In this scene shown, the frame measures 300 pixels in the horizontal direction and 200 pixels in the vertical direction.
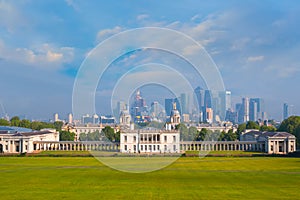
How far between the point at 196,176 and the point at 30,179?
1401 cm

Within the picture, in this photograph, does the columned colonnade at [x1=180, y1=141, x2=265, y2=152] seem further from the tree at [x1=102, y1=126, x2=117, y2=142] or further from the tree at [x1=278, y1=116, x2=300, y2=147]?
the tree at [x1=102, y1=126, x2=117, y2=142]

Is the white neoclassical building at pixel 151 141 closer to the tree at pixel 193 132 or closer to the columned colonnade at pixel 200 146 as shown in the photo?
the columned colonnade at pixel 200 146

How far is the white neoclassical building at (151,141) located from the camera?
87250mm

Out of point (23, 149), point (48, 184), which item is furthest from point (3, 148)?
point (48, 184)

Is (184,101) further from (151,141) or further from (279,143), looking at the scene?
(279,143)

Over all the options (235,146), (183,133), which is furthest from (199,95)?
(235,146)

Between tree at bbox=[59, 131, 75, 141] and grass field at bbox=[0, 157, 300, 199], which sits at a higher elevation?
grass field at bbox=[0, 157, 300, 199]

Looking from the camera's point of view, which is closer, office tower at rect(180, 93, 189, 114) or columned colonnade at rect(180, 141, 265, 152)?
office tower at rect(180, 93, 189, 114)

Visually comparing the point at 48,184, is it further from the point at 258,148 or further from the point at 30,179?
the point at 258,148

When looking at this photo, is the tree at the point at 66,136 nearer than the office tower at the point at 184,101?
No

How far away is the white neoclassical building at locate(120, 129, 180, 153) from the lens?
3435 inches

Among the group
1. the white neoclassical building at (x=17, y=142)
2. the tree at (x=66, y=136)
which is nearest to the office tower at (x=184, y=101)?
the white neoclassical building at (x=17, y=142)

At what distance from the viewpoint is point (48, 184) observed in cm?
3173

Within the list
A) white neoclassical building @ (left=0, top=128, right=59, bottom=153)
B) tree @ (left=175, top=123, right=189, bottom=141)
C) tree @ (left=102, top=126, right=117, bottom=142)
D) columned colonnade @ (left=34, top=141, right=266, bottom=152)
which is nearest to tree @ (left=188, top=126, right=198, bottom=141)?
tree @ (left=175, top=123, right=189, bottom=141)
